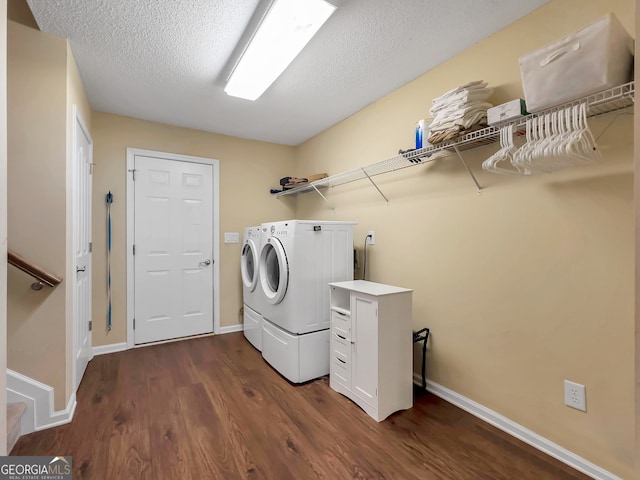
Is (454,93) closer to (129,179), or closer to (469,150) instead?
(469,150)

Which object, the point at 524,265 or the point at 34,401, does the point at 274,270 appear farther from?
the point at 524,265

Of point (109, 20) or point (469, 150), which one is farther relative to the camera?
point (469, 150)

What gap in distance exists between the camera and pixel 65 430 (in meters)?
1.74

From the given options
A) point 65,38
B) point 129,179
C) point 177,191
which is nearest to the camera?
point 65,38

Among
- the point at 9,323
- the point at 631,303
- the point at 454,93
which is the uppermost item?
the point at 454,93

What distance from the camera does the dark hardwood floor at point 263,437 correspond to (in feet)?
4.77

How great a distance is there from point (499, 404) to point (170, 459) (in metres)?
1.85

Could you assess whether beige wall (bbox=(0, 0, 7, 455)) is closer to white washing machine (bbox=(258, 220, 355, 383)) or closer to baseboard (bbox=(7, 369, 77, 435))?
baseboard (bbox=(7, 369, 77, 435))

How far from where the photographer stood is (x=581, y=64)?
120 cm

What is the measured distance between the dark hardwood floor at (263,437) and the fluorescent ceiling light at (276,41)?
2268 millimetres

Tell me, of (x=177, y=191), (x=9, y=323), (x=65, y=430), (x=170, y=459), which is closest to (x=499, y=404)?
(x=170, y=459)

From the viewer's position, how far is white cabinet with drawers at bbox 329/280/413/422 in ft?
6.07

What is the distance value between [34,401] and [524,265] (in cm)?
290
